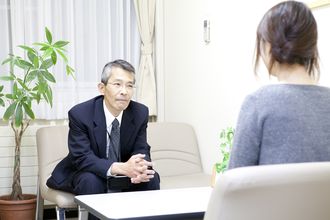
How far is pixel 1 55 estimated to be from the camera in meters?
3.89

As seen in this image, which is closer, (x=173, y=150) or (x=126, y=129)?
(x=126, y=129)

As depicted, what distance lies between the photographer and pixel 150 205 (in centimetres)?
175

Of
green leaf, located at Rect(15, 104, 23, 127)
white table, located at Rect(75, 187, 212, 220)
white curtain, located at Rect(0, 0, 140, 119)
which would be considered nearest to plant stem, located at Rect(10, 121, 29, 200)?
green leaf, located at Rect(15, 104, 23, 127)

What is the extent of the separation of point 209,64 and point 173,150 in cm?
71

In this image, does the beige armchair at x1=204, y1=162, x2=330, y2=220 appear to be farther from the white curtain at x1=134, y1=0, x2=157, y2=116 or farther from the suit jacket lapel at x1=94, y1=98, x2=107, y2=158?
the white curtain at x1=134, y1=0, x2=157, y2=116

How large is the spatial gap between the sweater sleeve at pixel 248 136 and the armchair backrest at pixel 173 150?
2.38m

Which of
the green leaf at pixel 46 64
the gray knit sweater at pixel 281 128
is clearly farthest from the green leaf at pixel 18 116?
the gray knit sweater at pixel 281 128

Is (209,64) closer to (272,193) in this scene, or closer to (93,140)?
(93,140)

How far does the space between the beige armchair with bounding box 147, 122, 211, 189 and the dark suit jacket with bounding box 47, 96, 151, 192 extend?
2.47 ft

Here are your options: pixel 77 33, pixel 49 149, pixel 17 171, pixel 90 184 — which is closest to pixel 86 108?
pixel 90 184

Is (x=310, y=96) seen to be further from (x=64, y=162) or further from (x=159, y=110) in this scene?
(x=159, y=110)

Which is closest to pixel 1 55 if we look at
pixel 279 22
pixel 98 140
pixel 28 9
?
pixel 28 9

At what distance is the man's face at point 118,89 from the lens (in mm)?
2854

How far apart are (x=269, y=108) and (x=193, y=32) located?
2611mm
